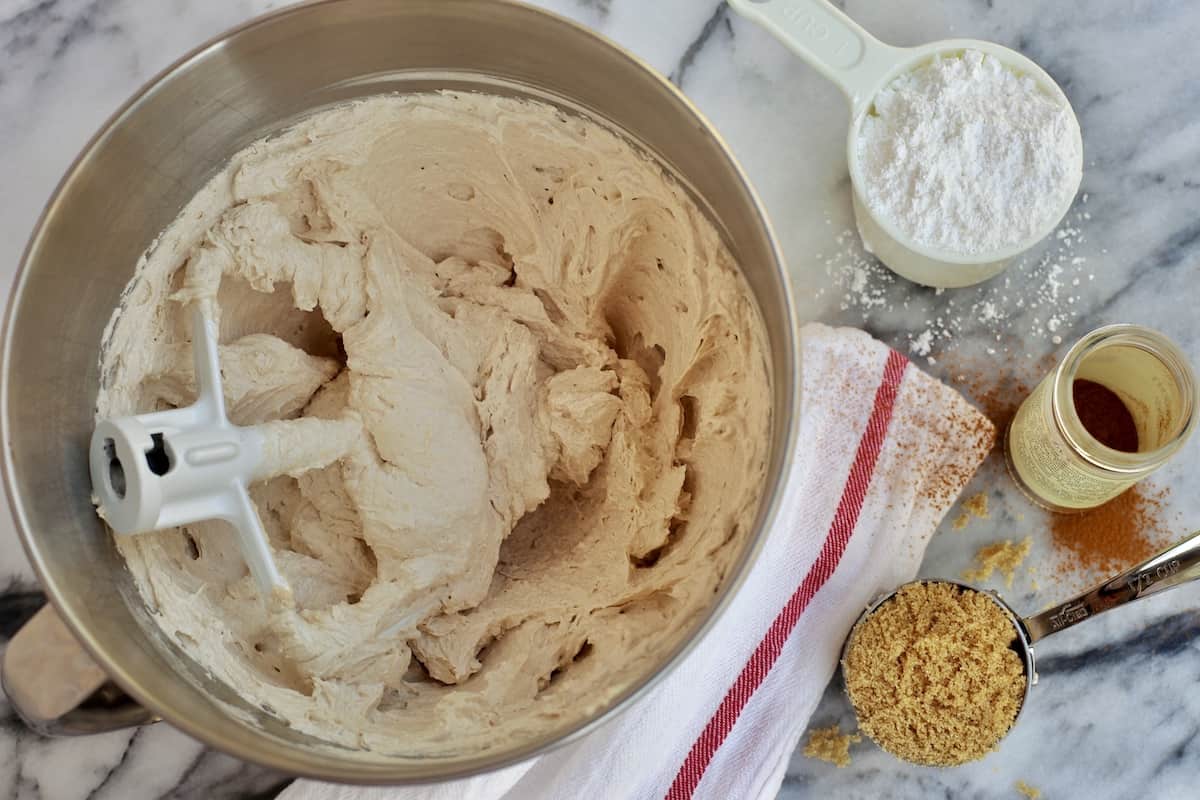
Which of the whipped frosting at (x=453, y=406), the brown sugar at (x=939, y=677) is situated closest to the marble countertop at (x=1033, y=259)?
the brown sugar at (x=939, y=677)

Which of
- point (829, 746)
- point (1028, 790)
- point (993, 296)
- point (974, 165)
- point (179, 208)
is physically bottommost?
point (1028, 790)

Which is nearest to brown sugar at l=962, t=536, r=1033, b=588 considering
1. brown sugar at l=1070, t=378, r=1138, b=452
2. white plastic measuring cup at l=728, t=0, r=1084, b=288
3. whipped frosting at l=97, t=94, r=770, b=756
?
brown sugar at l=1070, t=378, r=1138, b=452

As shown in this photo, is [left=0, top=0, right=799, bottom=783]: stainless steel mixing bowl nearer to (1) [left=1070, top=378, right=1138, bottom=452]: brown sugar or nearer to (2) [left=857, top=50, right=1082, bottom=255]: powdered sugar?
(2) [left=857, top=50, right=1082, bottom=255]: powdered sugar

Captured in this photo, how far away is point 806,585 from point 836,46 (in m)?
0.61

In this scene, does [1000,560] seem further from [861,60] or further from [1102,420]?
[861,60]

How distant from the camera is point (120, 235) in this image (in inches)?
30.9

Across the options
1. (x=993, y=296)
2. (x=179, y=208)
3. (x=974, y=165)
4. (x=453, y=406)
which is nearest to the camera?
(x=179, y=208)

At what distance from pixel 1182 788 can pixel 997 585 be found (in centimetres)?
32

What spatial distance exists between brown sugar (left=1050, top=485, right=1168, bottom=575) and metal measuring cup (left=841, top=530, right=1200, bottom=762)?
105mm

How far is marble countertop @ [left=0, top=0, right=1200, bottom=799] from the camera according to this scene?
1.15 m

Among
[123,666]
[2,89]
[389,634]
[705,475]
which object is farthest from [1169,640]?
[2,89]

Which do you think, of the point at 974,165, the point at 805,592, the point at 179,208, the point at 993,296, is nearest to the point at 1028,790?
the point at 805,592

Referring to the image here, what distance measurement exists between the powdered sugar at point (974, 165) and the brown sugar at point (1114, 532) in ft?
1.15

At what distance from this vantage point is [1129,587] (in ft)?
3.31
